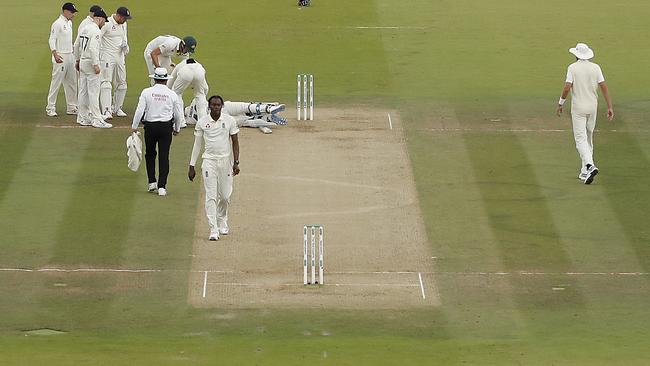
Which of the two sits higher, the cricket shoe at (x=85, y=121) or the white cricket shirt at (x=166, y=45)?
the white cricket shirt at (x=166, y=45)

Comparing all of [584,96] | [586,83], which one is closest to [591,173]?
[584,96]

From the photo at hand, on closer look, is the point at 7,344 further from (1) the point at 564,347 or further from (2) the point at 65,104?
(2) the point at 65,104

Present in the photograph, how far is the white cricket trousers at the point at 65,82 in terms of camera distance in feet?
99.7

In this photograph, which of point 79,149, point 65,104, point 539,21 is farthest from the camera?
→ point 539,21

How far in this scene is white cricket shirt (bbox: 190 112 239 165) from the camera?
23.6m

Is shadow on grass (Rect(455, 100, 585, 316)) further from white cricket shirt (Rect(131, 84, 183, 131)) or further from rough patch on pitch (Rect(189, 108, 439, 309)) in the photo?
white cricket shirt (Rect(131, 84, 183, 131))

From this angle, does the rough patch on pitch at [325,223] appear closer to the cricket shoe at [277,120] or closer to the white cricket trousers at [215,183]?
the cricket shoe at [277,120]

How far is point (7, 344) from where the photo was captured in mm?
19781

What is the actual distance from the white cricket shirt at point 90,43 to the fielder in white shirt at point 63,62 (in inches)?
20.2

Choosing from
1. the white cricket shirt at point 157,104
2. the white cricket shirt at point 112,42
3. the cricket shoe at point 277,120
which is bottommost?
the cricket shoe at point 277,120

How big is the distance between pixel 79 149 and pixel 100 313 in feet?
26.2

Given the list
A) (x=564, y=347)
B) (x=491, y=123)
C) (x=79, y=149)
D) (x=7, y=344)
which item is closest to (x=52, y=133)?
(x=79, y=149)

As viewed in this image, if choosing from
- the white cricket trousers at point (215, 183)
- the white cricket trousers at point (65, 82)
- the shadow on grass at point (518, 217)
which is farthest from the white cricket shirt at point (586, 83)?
the white cricket trousers at point (65, 82)

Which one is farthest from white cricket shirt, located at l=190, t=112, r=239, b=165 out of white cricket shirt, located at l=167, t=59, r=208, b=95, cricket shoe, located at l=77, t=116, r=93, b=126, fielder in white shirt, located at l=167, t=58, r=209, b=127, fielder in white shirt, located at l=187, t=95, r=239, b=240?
cricket shoe, located at l=77, t=116, r=93, b=126
